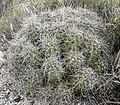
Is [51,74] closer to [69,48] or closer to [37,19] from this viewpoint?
[69,48]

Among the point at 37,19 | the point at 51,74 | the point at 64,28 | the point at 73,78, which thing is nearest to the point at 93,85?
the point at 73,78

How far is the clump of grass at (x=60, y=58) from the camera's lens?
2566mm

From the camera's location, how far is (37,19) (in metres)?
2.94

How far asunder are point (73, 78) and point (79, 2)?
4.09ft

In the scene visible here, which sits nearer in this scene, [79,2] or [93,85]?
[93,85]

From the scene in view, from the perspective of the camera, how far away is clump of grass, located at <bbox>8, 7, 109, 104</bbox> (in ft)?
8.42

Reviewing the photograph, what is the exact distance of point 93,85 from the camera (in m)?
2.56

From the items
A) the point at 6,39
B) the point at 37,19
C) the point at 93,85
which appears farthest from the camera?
the point at 6,39

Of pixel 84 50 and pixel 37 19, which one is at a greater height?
pixel 37 19

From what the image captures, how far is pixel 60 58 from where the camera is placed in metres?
2.67

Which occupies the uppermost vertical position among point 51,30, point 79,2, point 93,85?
point 79,2

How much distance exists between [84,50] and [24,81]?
27.4 inches

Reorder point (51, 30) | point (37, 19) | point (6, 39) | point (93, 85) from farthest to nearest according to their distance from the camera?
1. point (6, 39)
2. point (37, 19)
3. point (51, 30)
4. point (93, 85)

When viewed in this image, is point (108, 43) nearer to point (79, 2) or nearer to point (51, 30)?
point (51, 30)
